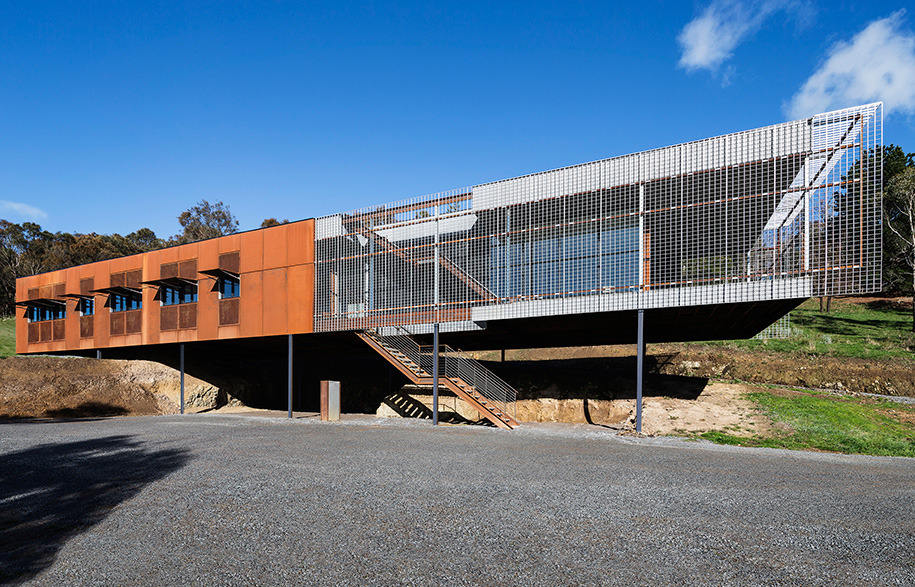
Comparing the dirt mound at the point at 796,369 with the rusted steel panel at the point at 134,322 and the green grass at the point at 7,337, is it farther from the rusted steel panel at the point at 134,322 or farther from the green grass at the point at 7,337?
the green grass at the point at 7,337

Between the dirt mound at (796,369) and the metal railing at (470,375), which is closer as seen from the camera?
the metal railing at (470,375)

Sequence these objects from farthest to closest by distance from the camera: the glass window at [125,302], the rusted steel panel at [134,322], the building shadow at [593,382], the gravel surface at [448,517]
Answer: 1. the glass window at [125,302]
2. the rusted steel panel at [134,322]
3. the building shadow at [593,382]
4. the gravel surface at [448,517]

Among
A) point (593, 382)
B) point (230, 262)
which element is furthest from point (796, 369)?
point (230, 262)

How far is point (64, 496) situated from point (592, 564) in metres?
8.58

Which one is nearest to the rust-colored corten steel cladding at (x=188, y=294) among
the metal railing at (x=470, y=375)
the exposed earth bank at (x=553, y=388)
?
the exposed earth bank at (x=553, y=388)

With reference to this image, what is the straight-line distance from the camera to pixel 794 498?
846 cm

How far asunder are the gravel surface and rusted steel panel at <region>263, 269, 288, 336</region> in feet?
35.6

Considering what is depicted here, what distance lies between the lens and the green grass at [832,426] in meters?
15.3

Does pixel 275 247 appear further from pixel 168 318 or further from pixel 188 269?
pixel 168 318

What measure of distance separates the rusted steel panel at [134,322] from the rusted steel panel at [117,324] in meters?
0.42

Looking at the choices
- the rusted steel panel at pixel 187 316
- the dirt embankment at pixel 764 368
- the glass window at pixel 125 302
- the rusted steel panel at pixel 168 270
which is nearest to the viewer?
the rusted steel panel at pixel 187 316

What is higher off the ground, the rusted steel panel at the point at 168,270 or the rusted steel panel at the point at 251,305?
the rusted steel panel at the point at 168,270

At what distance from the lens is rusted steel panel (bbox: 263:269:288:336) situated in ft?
78.1

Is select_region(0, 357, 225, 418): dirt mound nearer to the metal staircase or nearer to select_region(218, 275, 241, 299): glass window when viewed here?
select_region(218, 275, 241, 299): glass window
